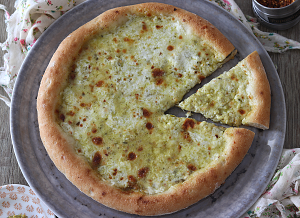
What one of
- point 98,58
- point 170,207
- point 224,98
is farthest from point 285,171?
point 98,58

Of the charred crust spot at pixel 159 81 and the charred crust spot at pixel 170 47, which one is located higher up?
the charred crust spot at pixel 170 47

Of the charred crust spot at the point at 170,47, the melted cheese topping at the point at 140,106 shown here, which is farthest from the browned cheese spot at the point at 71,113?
the charred crust spot at the point at 170,47

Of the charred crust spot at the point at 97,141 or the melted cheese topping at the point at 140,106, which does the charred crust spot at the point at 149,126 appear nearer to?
the melted cheese topping at the point at 140,106

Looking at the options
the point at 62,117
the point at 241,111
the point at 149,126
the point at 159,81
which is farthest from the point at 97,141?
the point at 241,111

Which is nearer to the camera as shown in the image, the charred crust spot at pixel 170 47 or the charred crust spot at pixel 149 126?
the charred crust spot at pixel 149 126

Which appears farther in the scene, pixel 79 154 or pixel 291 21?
pixel 291 21

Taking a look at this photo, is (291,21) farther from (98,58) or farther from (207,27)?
(98,58)
